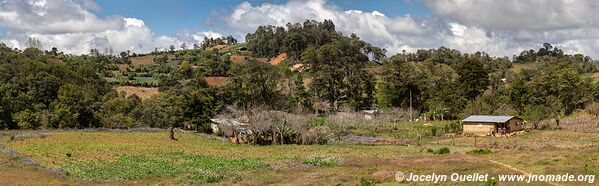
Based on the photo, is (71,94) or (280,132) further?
(71,94)

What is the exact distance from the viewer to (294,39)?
140750mm

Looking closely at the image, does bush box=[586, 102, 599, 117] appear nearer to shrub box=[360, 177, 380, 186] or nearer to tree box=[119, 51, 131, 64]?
shrub box=[360, 177, 380, 186]

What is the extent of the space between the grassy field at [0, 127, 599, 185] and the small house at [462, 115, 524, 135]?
9.73 m

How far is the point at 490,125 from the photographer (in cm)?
6281

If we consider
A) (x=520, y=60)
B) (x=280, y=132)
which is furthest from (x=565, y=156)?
(x=520, y=60)

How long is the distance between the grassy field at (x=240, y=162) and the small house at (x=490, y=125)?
973cm

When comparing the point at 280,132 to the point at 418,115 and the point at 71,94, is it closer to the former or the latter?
the point at 71,94

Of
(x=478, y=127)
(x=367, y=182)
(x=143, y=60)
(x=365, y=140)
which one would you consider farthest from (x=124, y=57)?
(x=367, y=182)

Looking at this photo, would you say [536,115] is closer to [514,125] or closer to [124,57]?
[514,125]

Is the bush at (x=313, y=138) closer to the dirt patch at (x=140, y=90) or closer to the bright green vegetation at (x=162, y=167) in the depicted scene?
the bright green vegetation at (x=162, y=167)

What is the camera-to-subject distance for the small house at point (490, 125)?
6234cm

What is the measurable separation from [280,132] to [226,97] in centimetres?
2820

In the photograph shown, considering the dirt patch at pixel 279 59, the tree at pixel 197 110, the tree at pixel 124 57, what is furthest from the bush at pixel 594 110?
the tree at pixel 124 57

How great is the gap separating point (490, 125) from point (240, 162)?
37347 mm
